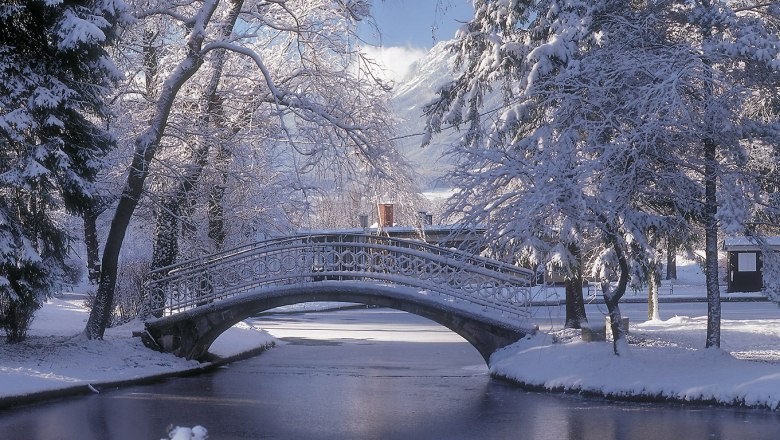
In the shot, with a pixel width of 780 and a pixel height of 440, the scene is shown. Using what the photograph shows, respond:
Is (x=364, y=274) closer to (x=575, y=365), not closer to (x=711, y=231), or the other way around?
(x=575, y=365)

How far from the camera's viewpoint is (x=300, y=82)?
2511 cm

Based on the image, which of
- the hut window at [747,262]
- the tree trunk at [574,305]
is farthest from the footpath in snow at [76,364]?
the hut window at [747,262]

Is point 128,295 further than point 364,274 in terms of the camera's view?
Yes

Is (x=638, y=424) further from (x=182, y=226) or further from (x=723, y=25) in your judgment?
(x=182, y=226)

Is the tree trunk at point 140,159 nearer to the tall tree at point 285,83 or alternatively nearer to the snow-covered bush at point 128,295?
the tall tree at point 285,83

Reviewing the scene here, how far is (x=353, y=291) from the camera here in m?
20.3

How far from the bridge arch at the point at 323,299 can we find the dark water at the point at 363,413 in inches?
38.0

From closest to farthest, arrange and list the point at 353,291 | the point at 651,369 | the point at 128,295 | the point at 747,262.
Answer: the point at 651,369
the point at 353,291
the point at 128,295
the point at 747,262

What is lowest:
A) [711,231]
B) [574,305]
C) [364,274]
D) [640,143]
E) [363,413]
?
[363,413]

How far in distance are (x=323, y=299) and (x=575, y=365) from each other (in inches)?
240

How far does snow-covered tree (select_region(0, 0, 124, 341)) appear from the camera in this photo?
53.2 ft

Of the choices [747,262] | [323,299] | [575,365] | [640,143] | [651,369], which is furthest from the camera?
[747,262]

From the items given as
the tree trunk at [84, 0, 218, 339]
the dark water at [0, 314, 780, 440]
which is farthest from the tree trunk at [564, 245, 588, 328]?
the tree trunk at [84, 0, 218, 339]

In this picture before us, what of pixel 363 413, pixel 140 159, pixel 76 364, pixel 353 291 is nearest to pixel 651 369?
pixel 363 413
